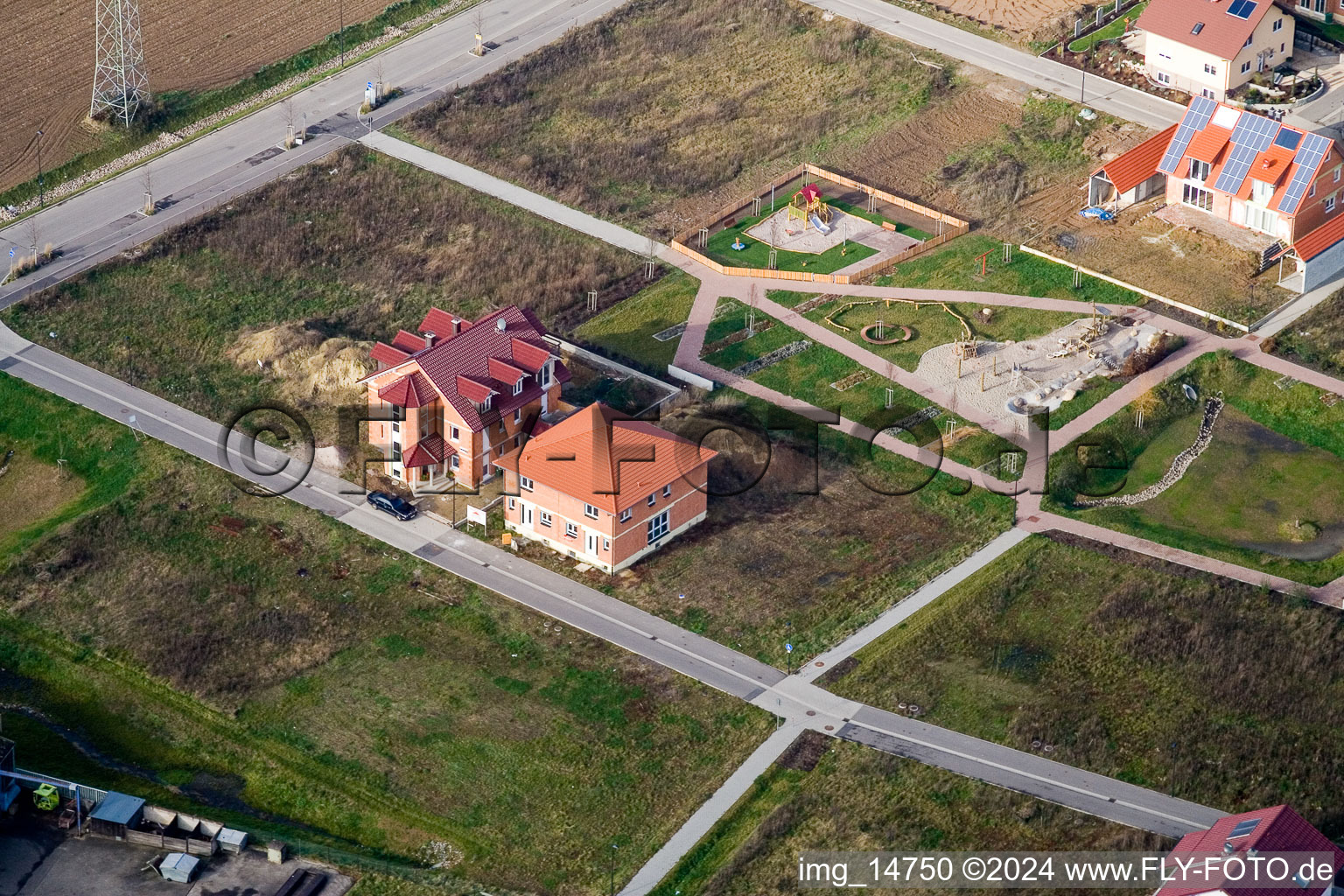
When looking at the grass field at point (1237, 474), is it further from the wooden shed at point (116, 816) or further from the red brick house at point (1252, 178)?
the wooden shed at point (116, 816)

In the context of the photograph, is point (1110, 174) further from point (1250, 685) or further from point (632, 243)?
point (1250, 685)

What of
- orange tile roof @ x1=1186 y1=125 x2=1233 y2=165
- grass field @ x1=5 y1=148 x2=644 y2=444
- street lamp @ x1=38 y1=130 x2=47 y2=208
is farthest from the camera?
street lamp @ x1=38 y1=130 x2=47 y2=208

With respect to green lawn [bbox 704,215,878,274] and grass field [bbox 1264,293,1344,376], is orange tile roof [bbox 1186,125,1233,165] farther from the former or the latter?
green lawn [bbox 704,215,878,274]

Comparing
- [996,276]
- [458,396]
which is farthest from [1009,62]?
[458,396]

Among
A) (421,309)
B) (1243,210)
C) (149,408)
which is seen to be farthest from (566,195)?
(1243,210)

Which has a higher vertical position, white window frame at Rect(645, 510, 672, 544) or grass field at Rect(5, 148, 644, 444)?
grass field at Rect(5, 148, 644, 444)

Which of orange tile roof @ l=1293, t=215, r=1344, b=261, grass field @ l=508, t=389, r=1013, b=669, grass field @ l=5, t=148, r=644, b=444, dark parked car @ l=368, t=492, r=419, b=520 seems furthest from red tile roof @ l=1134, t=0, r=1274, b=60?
dark parked car @ l=368, t=492, r=419, b=520
